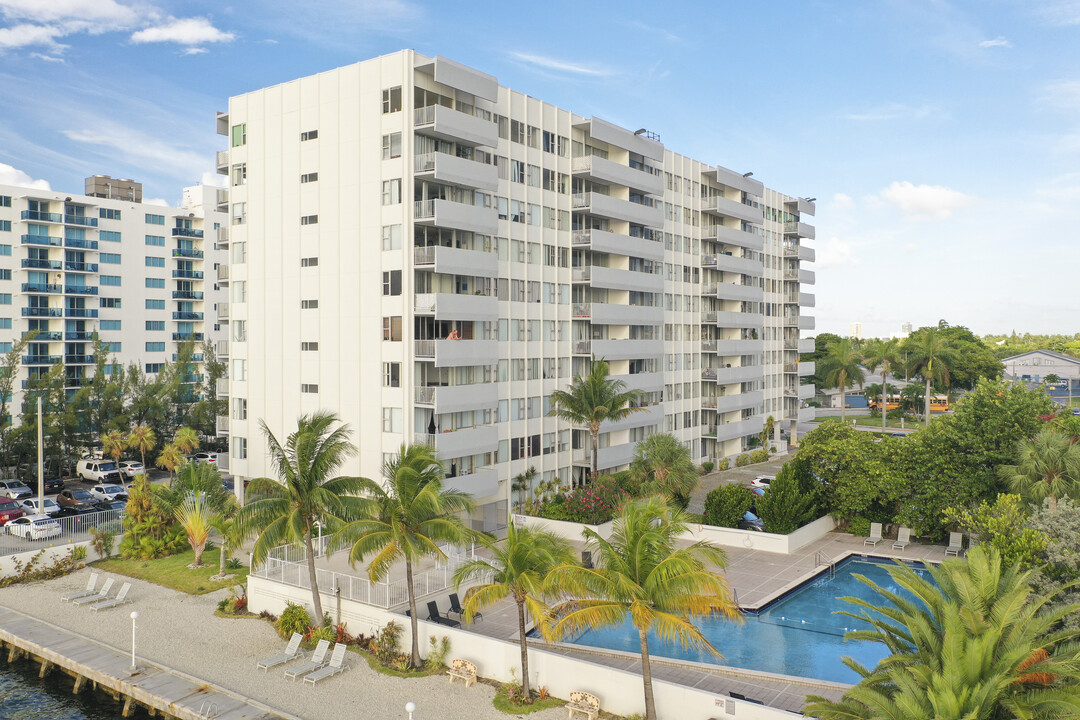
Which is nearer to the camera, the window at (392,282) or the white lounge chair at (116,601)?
the white lounge chair at (116,601)

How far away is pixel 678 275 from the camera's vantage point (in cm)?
6856

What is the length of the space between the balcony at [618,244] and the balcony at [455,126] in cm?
1098

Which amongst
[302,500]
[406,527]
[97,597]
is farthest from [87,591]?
[406,527]

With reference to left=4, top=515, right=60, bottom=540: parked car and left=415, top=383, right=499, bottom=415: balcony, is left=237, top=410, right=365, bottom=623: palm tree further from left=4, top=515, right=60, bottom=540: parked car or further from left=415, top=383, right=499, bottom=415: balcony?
left=4, top=515, right=60, bottom=540: parked car

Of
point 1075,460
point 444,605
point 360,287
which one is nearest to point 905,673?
point 444,605

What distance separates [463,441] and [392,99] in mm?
19537

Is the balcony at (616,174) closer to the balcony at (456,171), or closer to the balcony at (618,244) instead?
the balcony at (618,244)

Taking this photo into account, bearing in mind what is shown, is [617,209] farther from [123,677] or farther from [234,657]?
[123,677]

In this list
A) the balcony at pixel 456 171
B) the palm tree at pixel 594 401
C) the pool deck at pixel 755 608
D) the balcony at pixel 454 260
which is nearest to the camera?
the pool deck at pixel 755 608

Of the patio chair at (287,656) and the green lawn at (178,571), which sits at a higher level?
the patio chair at (287,656)

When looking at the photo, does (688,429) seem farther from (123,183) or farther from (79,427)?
(123,183)

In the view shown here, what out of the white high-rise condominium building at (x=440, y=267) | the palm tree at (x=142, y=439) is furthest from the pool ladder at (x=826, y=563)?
the palm tree at (x=142, y=439)

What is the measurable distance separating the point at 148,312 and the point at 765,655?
77.1m

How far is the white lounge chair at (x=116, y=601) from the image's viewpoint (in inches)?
1328
